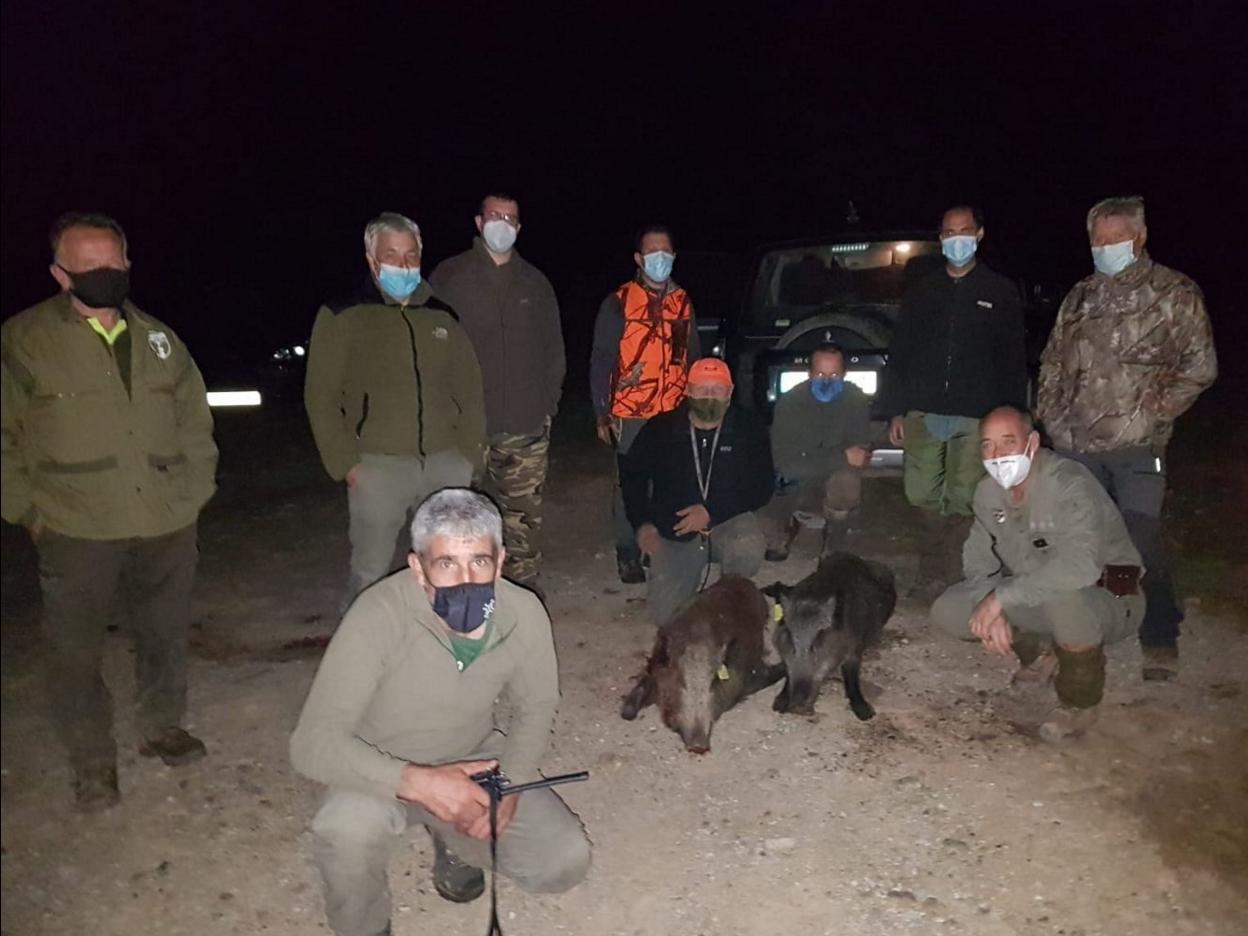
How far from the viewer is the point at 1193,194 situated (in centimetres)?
4503

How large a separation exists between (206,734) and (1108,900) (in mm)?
3713

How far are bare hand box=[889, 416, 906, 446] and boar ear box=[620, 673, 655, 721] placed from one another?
2.21m

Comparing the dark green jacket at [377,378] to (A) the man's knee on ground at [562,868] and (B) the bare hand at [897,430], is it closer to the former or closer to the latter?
(A) the man's knee on ground at [562,868]

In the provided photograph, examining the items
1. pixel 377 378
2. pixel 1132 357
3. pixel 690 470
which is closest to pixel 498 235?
pixel 377 378

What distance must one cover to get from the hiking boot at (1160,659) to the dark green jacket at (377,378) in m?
3.65

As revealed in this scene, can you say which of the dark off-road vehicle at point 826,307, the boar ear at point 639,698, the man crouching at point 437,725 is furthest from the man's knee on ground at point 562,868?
the dark off-road vehicle at point 826,307

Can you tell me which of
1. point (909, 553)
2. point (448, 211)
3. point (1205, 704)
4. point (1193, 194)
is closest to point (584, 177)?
point (448, 211)

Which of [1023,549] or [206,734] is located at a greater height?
[1023,549]

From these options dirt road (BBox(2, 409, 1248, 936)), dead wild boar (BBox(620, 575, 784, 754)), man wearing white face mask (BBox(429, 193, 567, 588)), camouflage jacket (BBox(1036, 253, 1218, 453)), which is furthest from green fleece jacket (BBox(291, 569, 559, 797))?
camouflage jacket (BBox(1036, 253, 1218, 453))

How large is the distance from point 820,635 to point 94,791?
125 inches

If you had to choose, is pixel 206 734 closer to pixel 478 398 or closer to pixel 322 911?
pixel 322 911

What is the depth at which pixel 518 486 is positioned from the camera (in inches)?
213

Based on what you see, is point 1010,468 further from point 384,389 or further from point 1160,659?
point 384,389

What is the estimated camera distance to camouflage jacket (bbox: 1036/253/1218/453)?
4539mm
